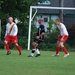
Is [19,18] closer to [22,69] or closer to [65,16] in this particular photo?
[65,16]

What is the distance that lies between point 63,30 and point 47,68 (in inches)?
261

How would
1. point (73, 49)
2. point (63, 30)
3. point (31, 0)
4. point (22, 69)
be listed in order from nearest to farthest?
1. point (22, 69)
2. point (63, 30)
3. point (73, 49)
4. point (31, 0)

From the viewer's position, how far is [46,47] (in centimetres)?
3022

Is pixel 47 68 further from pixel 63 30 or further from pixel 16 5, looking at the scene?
pixel 16 5

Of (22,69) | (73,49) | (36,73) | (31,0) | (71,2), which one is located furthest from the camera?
(71,2)

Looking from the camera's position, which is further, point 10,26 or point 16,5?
point 16,5

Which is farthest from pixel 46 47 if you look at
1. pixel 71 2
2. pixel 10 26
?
pixel 71 2

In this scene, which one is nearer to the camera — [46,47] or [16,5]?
[46,47]

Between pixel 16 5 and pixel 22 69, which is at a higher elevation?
pixel 22 69

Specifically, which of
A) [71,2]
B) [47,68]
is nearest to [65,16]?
[47,68]

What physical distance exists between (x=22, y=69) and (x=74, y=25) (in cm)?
1786

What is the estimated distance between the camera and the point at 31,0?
34375mm

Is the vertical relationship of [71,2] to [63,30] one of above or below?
below

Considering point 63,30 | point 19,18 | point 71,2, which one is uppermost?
point 63,30
